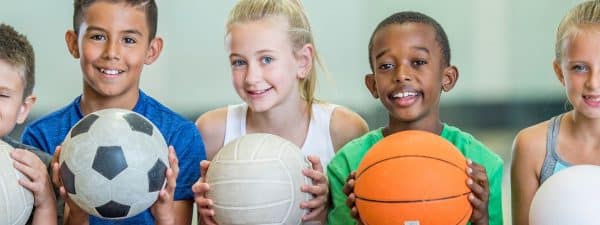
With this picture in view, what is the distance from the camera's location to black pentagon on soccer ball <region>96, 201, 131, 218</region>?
7.81ft

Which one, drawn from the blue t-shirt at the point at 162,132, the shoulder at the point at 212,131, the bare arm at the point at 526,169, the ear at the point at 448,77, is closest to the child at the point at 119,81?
the blue t-shirt at the point at 162,132

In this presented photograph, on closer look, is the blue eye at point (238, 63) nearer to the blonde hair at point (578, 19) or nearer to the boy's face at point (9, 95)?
the boy's face at point (9, 95)

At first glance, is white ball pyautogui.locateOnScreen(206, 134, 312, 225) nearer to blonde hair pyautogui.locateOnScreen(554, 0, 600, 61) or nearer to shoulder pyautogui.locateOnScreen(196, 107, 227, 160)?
shoulder pyautogui.locateOnScreen(196, 107, 227, 160)

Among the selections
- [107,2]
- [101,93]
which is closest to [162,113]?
[101,93]

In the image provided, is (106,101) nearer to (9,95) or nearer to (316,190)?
(9,95)

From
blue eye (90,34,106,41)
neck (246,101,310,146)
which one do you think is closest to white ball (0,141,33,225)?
blue eye (90,34,106,41)

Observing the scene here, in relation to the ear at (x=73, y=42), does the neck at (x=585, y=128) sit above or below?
below

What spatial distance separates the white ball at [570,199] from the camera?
2338 millimetres

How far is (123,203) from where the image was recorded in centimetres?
238

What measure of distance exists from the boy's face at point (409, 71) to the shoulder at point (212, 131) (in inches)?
22.3

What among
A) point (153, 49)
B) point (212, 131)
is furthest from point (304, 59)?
point (153, 49)

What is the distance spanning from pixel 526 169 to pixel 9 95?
60.9 inches

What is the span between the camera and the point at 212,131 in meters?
3.07

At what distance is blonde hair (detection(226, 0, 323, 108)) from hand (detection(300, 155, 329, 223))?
511 mm
